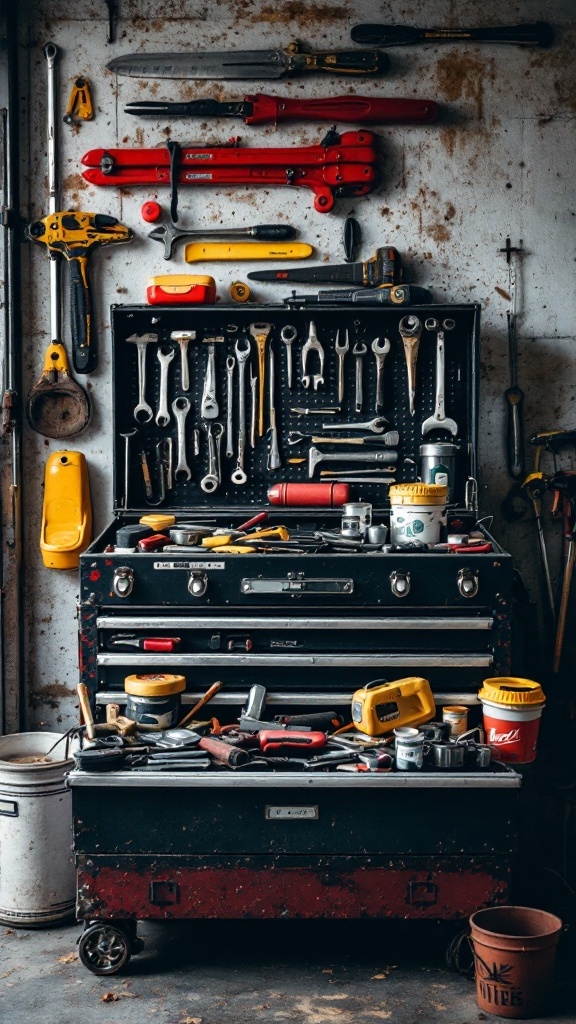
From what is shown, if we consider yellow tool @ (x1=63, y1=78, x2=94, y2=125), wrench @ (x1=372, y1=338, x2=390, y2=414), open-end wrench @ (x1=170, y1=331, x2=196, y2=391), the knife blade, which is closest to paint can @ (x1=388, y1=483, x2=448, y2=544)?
wrench @ (x1=372, y1=338, x2=390, y2=414)

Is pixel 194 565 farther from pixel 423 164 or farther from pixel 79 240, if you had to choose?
pixel 423 164

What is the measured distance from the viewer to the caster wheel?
103 inches

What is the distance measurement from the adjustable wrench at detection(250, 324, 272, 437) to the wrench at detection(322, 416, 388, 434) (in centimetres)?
21

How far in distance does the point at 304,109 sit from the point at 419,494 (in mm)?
1362

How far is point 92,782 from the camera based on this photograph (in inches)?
99.0

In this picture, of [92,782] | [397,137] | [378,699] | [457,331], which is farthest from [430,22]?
[92,782]

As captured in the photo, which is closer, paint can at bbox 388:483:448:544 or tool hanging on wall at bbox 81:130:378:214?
paint can at bbox 388:483:448:544

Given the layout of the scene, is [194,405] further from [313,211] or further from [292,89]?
[292,89]

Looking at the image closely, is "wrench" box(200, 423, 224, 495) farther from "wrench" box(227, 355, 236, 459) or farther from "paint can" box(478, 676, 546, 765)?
"paint can" box(478, 676, 546, 765)

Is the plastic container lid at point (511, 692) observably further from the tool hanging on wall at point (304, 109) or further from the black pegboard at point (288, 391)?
the tool hanging on wall at point (304, 109)

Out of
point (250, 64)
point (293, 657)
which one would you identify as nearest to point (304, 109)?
point (250, 64)

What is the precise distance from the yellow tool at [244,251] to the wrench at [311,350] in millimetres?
272

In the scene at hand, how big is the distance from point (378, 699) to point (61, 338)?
1.68 meters

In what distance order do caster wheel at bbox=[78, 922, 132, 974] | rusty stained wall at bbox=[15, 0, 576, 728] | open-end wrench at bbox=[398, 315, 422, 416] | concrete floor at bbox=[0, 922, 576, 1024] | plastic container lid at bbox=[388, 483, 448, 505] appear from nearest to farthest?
concrete floor at bbox=[0, 922, 576, 1024] → caster wheel at bbox=[78, 922, 132, 974] → plastic container lid at bbox=[388, 483, 448, 505] → open-end wrench at bbox=[398, 315, 422, 416] → rusty stained wall at bbox=[15, 0, 576, 728]
